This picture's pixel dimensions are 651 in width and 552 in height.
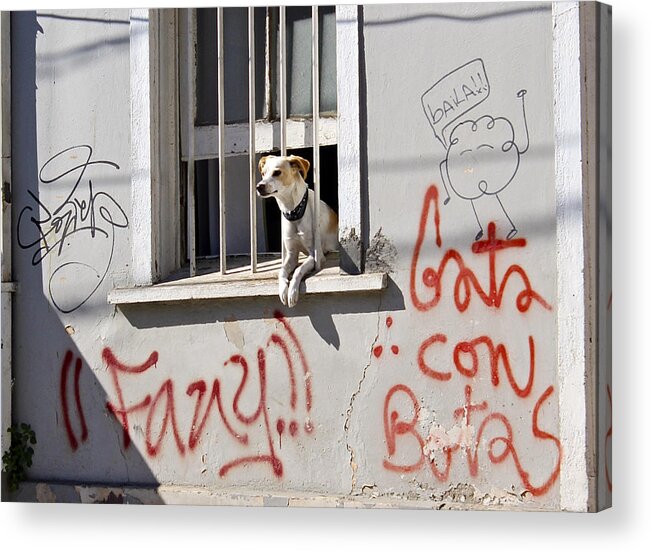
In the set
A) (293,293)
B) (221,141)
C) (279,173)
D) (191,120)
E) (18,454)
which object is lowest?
(18,454)

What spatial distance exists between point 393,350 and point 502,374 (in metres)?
0.53

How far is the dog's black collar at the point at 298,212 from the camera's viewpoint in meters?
6.20

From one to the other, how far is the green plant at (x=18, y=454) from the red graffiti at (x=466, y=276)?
7.14 feet

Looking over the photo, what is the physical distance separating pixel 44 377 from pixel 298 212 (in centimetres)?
163

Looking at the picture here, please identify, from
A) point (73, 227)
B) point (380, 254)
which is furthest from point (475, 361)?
point (73, 227)

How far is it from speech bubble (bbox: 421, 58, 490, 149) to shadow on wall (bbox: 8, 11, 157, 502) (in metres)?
2.09

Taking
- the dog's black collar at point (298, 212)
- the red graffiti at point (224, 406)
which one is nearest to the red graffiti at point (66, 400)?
the red graffiti at point (224, 406)

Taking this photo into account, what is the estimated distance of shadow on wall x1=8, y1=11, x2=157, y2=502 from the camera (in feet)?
21.6

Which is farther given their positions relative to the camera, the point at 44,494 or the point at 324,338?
the point at 44,494

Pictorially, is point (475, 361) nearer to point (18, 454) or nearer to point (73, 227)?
point (73, 227)

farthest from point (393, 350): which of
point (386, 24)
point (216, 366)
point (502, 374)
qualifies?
point (386, 24)

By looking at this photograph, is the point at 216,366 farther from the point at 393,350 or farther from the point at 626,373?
the point at 626,373

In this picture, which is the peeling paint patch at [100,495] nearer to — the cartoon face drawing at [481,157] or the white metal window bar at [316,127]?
the white metal window bar at [316,127]

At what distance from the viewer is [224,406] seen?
6.33 m
